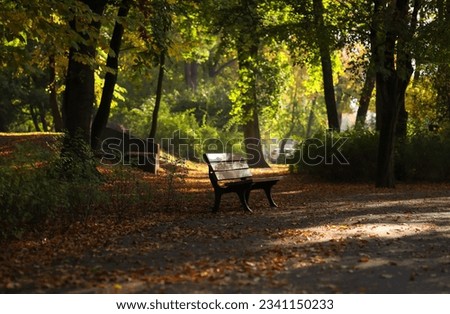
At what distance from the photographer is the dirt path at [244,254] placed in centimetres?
663

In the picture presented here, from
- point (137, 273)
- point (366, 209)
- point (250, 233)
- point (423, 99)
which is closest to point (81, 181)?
point (250, 233)

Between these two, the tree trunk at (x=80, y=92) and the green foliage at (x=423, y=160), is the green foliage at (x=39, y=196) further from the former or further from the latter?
the green foliage at (x=423, y=160)

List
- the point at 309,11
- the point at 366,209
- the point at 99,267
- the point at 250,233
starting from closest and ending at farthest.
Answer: the point at 99,267, the point at 250,233, the point at 366,209, the point at 309,11

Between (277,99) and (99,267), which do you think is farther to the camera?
(277,99)

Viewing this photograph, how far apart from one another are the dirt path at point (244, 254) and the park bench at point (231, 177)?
14.8 inches

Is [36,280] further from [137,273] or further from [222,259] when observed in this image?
[222,259]

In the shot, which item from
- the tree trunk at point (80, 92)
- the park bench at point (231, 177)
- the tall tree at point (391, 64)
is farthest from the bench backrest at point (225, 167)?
the tall tree at point (391, 64)

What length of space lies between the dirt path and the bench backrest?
68 cm

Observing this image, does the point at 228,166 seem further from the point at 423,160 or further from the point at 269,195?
the point at 423,160

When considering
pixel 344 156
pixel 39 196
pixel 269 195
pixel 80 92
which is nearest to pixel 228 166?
pixel 269 195

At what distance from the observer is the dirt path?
Result: 663 cm

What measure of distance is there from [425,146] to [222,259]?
1475cm

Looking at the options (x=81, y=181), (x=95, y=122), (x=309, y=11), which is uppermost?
(x=309, y=11)

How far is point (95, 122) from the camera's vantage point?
1897 centimetres
